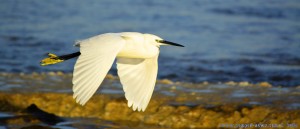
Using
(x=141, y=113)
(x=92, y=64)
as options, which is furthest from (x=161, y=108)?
(x=92, y=64)

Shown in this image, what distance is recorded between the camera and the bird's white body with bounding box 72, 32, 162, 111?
3.87 m

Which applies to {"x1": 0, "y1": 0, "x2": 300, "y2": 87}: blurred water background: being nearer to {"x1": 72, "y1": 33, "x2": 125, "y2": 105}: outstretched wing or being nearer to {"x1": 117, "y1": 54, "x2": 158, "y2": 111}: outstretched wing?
{"x1": 117, "y1": 54, "x2": 158, "y2": 111}: outstretched wing

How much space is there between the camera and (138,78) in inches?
192

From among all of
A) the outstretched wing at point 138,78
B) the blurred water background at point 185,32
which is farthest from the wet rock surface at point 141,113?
the blurred water background at point 185,32

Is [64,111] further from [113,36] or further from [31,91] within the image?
[113,36]

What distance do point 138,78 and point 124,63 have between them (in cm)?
19

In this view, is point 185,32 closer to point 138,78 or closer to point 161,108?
point 161,108

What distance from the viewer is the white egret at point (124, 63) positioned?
3.87 m

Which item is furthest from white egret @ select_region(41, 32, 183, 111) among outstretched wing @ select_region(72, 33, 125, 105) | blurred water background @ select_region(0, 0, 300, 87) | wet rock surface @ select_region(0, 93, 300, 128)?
blurred water background @ select_region(0, 0, 300, 87)

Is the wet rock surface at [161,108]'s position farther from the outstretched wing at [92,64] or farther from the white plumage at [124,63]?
the outstretched wing at [92,64]

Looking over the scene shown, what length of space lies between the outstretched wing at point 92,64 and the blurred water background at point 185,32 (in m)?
4.29

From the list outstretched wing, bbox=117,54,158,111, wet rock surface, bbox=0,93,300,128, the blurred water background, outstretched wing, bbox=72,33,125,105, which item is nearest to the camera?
outstretched wing, bbox=72,33,125,105

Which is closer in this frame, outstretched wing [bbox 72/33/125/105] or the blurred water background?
outstretched wing [bbox 72/33/125/105]

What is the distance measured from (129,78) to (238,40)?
19.9 feet
